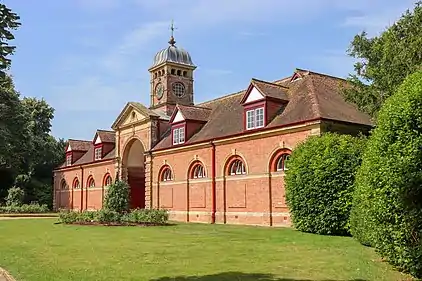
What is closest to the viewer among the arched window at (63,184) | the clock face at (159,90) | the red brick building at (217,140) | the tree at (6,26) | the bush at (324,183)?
the tree at (6,26)

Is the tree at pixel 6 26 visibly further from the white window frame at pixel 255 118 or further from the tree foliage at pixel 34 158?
the tree foliage at pixel 34 158

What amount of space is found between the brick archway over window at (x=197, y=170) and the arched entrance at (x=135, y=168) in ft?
31.5

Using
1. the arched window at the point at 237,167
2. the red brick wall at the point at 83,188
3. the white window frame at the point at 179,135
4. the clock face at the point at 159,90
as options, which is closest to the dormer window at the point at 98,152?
the red brick wall at the point at 83,188

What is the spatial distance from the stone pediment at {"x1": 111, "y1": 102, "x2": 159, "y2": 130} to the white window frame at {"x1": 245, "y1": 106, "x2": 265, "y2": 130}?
1204 centimetres

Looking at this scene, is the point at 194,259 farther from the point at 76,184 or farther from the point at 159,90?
the point at 76,184

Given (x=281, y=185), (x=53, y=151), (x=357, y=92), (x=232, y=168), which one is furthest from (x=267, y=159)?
(x=53, y=151)

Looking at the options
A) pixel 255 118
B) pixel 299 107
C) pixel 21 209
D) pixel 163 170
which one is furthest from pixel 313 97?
pixel 21 209

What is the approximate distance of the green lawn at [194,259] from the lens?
34.4 ft

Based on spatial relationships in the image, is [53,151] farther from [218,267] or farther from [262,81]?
[218,267]

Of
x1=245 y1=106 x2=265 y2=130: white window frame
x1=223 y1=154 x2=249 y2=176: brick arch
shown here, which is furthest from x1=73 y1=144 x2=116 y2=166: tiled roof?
x1=245 y1=106 x2=265 y2=130: white window frame

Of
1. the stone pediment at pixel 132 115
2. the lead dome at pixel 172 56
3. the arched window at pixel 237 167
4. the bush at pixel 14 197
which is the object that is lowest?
the bush at pixel 14 197

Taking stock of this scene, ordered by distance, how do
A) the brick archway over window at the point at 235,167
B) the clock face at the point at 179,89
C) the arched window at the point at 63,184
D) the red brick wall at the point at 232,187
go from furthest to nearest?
the arched window at the point at 63,184, the clock face at the point at 179,89, the brick archway over window at the point at 235,167, the red brick wall at the point at 232,187

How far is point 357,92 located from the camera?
2456 centimetres

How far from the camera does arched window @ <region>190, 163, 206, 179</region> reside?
1313 inches
